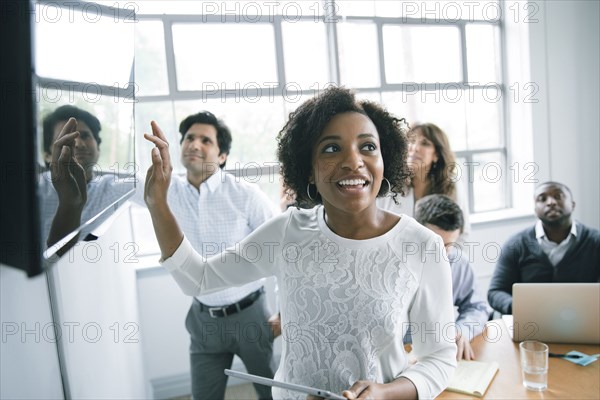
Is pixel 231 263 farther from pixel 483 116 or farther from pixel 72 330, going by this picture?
pixel 483 116

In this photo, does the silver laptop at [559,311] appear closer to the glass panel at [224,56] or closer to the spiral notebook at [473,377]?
the spiral notebook at [473,377]


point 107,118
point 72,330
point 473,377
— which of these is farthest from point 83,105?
point 473,377

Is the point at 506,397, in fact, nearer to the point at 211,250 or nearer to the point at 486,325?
the point at 486,325

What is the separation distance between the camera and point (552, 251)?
254cm

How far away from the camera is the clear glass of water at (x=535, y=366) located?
135 cm

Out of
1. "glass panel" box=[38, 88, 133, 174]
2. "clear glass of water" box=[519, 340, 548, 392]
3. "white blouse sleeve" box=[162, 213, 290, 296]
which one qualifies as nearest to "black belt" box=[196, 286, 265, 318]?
"white blouse sleeve" box=[162, 213, 290, 296]

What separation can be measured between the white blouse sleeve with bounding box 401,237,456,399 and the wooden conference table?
0.34 meters

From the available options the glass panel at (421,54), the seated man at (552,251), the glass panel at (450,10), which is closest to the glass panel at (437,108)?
the glass panel at (421,54)

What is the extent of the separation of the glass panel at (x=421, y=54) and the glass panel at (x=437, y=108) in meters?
0.13

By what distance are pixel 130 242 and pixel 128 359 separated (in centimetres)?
113

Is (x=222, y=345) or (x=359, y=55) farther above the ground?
(x=359, y=55)

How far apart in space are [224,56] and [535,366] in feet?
9.60

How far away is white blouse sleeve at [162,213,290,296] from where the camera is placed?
1.15 meters

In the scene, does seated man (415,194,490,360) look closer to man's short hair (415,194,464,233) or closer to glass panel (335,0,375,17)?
man's short hair (415,194,464,233)
